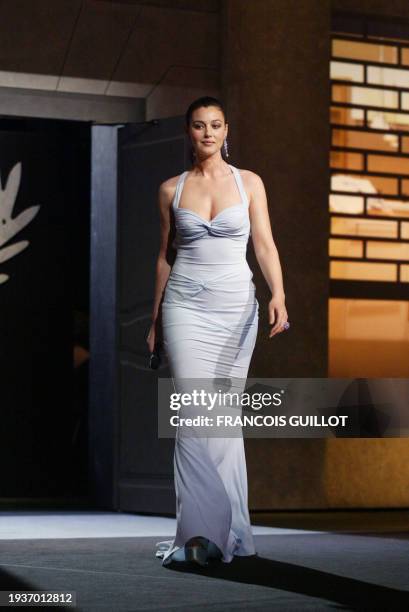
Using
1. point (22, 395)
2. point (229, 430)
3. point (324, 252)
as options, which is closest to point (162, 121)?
point (324, 252)

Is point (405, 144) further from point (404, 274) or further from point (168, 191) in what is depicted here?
point (168, 191)

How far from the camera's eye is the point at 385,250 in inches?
346

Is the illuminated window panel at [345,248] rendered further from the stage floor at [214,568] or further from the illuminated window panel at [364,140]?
the stage floor at [214,568]

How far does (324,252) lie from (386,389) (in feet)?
3.59

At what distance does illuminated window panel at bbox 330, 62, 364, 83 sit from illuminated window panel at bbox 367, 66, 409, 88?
0.07 m

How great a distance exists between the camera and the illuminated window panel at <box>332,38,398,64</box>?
343 inches

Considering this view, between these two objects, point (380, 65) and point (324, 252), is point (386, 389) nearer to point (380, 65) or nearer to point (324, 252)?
point (324, 252)

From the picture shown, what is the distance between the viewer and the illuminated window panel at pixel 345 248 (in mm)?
8672

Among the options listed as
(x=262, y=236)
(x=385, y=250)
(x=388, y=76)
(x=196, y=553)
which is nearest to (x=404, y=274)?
(x=385, y=250)

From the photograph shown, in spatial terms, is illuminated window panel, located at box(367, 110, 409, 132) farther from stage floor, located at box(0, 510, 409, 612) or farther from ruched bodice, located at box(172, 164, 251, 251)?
ruched bodice, located at box(172, 164, 251, 251)

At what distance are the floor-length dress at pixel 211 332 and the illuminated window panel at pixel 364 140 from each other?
340 centimetres

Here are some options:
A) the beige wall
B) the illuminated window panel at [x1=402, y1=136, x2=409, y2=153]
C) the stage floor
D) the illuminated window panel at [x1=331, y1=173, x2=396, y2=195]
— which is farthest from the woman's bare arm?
the illuminated window panel at [x1=402, y1=136, x2=409, y2=153]

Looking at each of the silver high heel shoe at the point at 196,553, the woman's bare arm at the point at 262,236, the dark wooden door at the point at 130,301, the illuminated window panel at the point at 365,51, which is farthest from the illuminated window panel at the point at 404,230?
the silver high heel shoe at the point at 196,553

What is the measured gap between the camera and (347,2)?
8602mm
